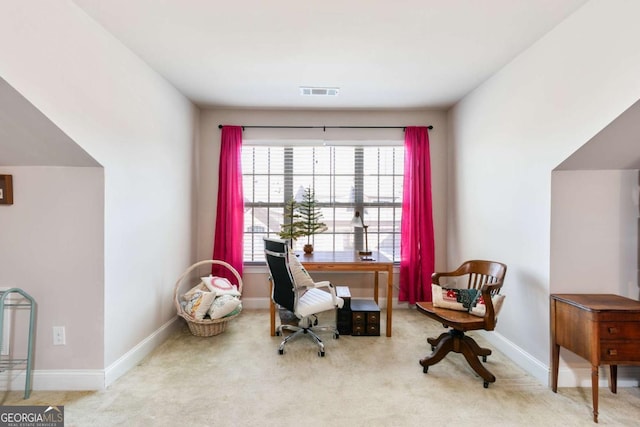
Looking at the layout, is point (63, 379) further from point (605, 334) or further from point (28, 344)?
point (605, 334)

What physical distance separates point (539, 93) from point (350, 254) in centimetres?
228

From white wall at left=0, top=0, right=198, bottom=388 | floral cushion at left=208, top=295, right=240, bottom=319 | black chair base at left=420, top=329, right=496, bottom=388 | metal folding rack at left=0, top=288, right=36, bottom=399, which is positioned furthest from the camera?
floral cushion at left=208, top=295, right=240, bottom=319

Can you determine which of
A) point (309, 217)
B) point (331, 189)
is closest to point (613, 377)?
point (309, 217)

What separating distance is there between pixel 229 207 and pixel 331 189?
132 cm

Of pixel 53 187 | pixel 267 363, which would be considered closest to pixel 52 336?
pixel 53 187

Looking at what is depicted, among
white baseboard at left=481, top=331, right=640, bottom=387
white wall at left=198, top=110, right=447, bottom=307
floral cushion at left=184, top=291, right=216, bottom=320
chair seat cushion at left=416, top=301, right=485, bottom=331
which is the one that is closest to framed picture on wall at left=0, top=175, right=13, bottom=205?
floral cushion at left=184, top=291, right=216, bottom=320

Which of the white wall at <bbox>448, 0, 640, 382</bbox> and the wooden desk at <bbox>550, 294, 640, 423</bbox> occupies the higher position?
the white wall at <bbox>448, 0, 640, 382</bbox>

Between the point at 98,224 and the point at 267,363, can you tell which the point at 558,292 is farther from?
the point at 98,224

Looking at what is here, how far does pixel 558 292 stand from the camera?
2.23 metres

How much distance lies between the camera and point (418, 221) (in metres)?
3.88

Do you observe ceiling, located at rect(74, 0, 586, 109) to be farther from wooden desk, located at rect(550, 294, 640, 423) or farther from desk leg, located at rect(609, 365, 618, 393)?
desk leg, located at rect(609, 365, 618, 393)

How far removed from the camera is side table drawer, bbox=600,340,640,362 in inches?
73.2

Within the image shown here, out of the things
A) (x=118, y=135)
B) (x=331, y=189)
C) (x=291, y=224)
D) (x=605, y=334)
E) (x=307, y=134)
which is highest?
(x=307, y=134)

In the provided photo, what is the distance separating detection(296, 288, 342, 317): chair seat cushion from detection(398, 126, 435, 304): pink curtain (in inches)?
55.6
